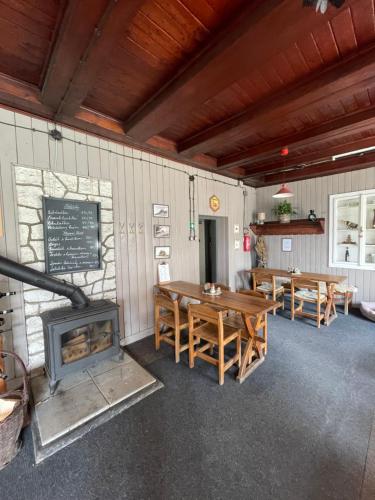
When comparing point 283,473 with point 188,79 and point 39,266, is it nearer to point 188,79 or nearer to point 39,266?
point 39,266

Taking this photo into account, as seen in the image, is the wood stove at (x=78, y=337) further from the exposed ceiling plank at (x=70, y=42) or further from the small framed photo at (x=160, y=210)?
the exposed ceiling plank at (x=70, y=42)

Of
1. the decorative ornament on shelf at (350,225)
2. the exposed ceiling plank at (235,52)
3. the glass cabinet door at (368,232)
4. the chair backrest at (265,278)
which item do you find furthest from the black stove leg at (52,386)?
the decorative ornament on shelf at (350,225)

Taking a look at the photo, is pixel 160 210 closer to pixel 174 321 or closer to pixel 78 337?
pixel 174 321

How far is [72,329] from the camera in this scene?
215 centimetres

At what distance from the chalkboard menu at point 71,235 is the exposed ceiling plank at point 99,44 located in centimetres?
103

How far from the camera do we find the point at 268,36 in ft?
4.45

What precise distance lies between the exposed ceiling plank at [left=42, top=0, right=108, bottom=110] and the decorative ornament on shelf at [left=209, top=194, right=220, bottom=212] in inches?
110

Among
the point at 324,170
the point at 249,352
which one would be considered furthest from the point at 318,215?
the point at 249,352

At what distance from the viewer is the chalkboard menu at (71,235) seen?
91.8 inches

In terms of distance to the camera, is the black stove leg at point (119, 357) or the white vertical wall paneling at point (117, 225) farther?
the white vertical wall paneling at point (117, 225)

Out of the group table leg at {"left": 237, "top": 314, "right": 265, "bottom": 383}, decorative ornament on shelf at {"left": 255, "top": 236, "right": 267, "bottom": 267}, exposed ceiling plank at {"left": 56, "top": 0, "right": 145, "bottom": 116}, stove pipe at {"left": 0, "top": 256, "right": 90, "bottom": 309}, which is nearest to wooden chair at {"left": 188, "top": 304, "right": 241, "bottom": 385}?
table leg at {"left": 237, "top": 314, "right": 265, "bottom": 383}

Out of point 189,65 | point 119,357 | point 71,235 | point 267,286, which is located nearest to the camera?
point 189,65

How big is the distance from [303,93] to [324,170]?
276cm

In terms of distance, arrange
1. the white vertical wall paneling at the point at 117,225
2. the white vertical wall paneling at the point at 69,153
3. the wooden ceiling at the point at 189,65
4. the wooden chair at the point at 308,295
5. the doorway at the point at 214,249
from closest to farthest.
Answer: the wooden ceiling at the point at 189,65 < the white vertical wall paneling at the point at 69,153 < the white vertical wall paneling at the point at 117,225 < the wooden chair at the point at 308,295 < the doorway at the point at 214,249
